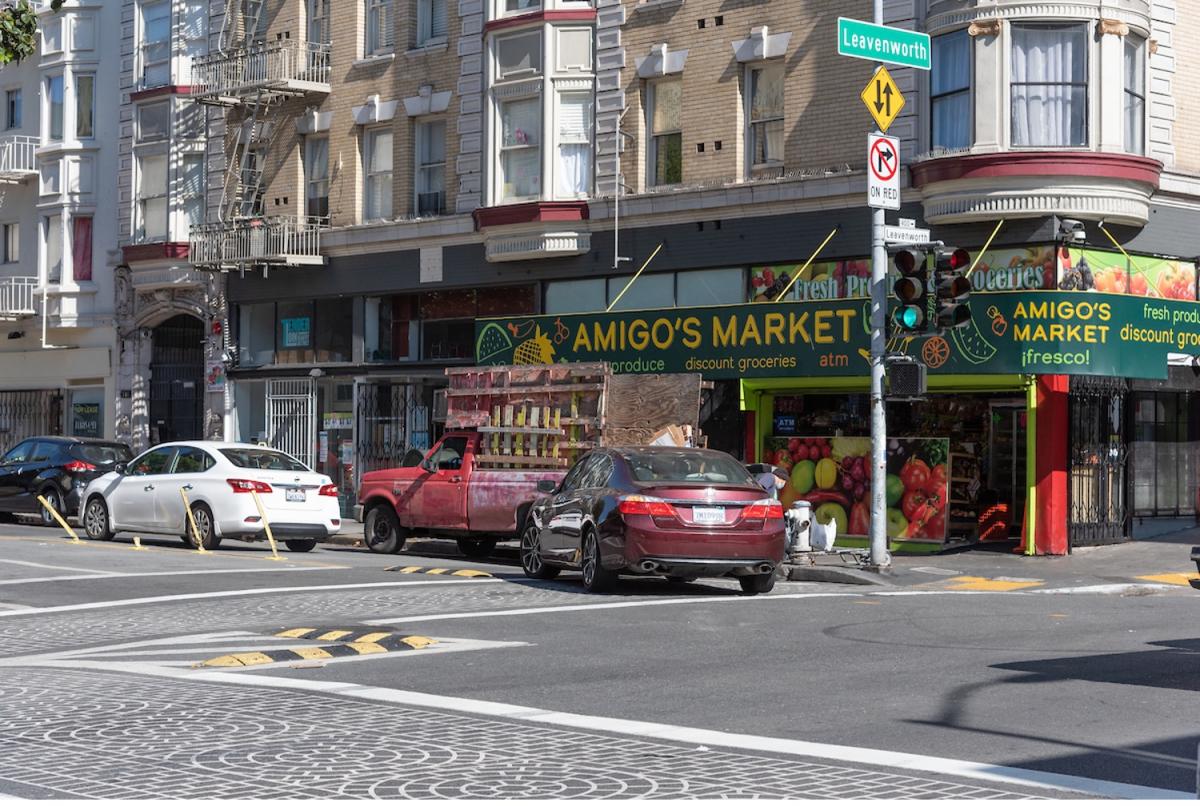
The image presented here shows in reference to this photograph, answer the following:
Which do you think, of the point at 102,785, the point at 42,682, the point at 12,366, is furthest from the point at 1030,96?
the point at 12,366

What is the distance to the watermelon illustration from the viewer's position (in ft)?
96.5

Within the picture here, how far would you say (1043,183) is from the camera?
23.5 meters

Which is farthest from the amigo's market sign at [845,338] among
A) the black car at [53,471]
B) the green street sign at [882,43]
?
the black car at [53,471]

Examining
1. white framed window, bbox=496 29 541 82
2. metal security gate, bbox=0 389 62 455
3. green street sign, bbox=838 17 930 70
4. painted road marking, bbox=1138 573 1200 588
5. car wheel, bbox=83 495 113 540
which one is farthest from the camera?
metal security gate, bbox=0 389 62 455

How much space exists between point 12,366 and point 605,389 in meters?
24.9

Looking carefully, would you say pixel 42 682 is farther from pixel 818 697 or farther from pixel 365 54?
pixel 365 54

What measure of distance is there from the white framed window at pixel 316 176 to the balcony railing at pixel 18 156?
10.3 m

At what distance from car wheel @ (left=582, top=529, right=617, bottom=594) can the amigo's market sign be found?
7.85 meters

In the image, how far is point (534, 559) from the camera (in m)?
19.4

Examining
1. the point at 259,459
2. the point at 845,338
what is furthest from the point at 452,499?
the point at 845,338

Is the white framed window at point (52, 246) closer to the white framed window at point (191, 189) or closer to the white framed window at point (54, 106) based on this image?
the white framed window at point (54, 106)

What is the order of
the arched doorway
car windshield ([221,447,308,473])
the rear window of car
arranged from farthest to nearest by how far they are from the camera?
1. the arched doorway
2. the rear window of car
3. car windshield ([221,447,308,473])

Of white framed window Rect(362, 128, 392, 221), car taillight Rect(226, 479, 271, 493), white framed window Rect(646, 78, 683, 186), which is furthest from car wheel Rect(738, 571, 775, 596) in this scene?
white framed window Rect(362, 128, 392, 221)

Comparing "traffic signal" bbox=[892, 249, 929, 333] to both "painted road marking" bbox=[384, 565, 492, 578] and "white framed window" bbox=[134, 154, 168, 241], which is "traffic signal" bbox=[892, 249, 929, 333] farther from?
"white framed window" bbox=[134, 154, 168, 241]
